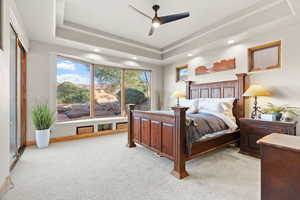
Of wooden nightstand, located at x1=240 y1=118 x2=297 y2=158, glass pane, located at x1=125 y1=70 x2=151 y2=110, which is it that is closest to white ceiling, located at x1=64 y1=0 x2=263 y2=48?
glass pane, located at x1=125 y1=70 x2=151 y2=110

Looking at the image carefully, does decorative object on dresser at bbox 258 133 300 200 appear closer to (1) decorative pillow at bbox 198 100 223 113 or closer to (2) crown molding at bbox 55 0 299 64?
(1) decorative pillow at bbox 198 100 223 113

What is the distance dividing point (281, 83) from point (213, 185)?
8.70 feet

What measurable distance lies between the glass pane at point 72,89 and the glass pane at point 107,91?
0.31 metres

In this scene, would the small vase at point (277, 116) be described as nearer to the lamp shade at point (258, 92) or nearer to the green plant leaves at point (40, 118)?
the lamp shade at point (258, 92)

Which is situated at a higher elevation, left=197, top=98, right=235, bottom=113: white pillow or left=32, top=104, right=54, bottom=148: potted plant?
left=197, top=98, right=235, bottom=113: white pillow

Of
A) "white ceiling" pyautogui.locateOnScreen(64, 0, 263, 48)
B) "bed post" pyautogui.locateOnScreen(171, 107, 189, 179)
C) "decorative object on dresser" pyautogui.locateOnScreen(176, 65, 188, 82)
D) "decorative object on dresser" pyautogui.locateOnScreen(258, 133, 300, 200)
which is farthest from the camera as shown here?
"decorative object on dresser" pyautogui.locateOnScreen(176, 65, 188, 82)

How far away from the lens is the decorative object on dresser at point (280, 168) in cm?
109

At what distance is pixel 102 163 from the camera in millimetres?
2500

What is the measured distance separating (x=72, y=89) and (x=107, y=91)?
114cm

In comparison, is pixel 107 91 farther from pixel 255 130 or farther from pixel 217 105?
pixel 255 130

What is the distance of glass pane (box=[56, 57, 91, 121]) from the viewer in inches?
159

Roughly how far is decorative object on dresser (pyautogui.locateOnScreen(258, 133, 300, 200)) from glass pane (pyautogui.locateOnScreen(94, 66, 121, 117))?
4.57 meters

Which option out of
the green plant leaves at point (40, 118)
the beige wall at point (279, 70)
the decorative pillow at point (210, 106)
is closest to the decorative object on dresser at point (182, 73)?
the beige wall at point (279, 70)

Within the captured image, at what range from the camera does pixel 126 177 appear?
205 cm
